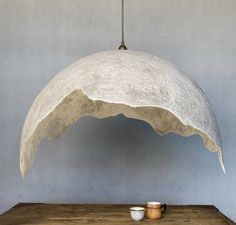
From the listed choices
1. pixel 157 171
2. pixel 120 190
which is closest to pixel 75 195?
pixel 120 190

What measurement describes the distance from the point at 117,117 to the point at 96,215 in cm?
175

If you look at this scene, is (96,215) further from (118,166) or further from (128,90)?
(118,166)

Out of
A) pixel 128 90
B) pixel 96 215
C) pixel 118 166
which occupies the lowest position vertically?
pixel 96 215

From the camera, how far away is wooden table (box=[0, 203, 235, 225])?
2.96 metres

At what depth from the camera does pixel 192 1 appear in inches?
191

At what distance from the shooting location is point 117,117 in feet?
15.8

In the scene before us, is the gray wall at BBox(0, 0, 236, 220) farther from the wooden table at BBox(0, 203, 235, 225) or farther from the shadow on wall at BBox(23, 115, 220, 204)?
the wooden table at BBox(0, 203, 235, 225)

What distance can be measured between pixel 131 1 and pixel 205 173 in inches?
74.7

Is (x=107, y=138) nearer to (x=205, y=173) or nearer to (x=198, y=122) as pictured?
(x=205, y=173)

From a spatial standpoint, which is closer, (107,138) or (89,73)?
(89,73)

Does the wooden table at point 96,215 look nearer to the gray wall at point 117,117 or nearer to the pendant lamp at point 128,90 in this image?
the pendant lamp at point 128,90

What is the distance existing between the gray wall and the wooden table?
1.20 metres

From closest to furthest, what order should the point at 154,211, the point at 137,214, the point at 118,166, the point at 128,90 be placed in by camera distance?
the point at 128,90 < the point at 137,214 < the point at 154,211 < the point at 118,166

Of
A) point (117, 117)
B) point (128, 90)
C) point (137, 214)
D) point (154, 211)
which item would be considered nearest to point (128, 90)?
point (128, 90)
